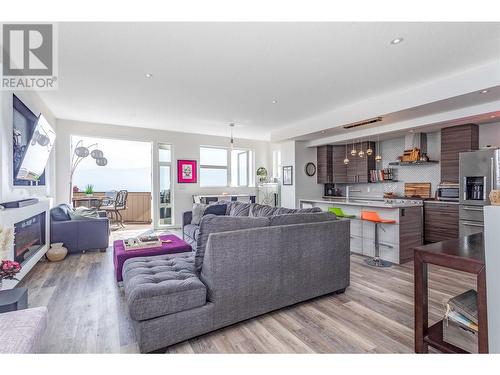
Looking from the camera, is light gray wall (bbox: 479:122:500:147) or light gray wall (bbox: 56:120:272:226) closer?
light gray wall (bbox: 479:122:500:147)

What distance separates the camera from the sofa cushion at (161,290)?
1.75 metres

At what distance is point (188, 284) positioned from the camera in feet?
6.37

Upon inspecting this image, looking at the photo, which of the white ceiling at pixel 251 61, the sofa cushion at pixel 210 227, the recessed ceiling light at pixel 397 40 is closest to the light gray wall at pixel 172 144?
the white ceiling at pixel 251 61

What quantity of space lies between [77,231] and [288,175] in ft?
16.6

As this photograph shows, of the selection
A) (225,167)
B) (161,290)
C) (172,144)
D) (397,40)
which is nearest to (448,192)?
(397,40)

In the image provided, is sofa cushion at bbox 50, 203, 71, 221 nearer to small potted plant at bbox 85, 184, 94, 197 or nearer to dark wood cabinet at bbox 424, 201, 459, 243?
small potted plant at bbox 85, 184, 94, 197

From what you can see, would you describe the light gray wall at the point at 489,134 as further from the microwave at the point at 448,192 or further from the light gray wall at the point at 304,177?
the light gray wall at the point at 304,177

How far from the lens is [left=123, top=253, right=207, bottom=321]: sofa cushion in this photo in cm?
175

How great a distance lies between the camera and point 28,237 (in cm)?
353

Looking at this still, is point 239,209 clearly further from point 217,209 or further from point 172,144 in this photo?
point 172,144

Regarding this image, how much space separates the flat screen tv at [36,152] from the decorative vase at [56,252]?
1.21 m

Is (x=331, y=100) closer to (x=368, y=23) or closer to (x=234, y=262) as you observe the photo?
(x=368, y=23)

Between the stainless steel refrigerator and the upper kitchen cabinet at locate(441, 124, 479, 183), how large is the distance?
0.37 meters

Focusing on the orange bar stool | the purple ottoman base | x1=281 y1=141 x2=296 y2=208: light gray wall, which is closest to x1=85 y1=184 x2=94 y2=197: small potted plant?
the purple ottoman base
